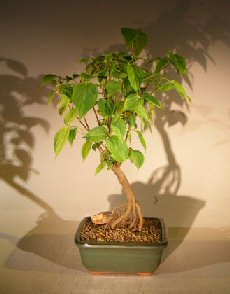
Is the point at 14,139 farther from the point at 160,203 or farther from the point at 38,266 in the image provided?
the point at 160,203

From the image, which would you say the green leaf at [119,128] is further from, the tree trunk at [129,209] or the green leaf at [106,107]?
Answer: the tree trunk at [129,209]

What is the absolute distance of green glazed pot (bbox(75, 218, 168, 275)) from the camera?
1.78 meters

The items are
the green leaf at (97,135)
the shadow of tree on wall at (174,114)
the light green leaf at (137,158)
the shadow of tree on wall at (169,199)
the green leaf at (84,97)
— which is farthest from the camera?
the shadow of tree on wall at (174,114)

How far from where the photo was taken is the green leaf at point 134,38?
1.65m

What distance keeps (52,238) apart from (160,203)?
72 centimetres

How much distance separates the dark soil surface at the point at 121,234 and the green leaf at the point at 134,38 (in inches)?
35.3

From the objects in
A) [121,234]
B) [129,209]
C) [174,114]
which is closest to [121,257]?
[121,234]

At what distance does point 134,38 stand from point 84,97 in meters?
0.37

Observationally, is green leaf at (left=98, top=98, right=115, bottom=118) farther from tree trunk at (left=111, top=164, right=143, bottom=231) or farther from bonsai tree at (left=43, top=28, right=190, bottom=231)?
tree trunk at (left=111, top=164, right=143, bottom=231)

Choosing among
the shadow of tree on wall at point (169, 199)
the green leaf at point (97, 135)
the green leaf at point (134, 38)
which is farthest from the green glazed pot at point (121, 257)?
the green leaf at point (134, 38)

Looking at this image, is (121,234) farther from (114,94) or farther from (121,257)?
(114,94)

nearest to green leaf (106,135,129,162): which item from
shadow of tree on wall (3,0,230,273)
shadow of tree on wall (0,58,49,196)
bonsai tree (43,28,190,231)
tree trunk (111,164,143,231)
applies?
bonsai tree (43,28,190,231)

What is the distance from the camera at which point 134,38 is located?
1651 mm

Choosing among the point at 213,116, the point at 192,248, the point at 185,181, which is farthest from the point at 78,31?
the point at 192,248
